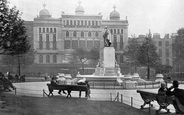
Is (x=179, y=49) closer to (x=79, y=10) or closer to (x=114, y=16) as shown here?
(x=114, y=16)

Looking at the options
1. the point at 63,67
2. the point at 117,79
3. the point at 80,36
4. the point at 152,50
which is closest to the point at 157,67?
the point at 152,50

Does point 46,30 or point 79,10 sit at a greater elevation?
point 79,10

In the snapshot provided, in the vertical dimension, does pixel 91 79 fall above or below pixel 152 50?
below

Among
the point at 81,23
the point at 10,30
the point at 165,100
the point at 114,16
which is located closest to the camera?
the point at 165,100

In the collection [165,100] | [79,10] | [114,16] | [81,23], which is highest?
[79,10]

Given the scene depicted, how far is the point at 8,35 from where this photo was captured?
2391 centimetres

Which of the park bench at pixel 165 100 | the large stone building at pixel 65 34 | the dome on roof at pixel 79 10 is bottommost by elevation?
the park bench at pixel 165 100

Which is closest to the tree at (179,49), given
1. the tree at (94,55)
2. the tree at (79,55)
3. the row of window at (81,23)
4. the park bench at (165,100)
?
the tree at (94,55)

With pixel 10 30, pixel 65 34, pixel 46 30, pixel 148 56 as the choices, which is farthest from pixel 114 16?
pixel 10 30

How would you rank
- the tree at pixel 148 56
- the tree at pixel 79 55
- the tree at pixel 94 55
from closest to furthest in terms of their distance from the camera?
the tree at pixel 148 56
the tree at pixel 94 55
the tree at pixel 79 55

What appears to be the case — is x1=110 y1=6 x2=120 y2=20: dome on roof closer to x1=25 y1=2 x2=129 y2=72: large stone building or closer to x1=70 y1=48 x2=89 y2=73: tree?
x1=25 y1=2 x2=129 y2=72: large stone building

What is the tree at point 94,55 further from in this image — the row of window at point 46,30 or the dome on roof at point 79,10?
the row of window at point 46,30

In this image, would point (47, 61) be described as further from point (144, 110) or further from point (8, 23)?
point (144, 110)

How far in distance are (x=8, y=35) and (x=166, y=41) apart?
54.2m
